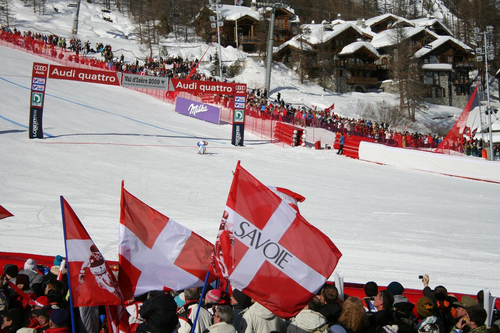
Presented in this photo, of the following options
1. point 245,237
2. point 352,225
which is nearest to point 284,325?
point 245,237

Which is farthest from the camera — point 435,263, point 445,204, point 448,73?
point 448,73

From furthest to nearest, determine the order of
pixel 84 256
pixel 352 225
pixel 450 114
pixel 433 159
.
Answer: pixel 450 114, pixel 433 159, pixel 352 225, pixel 84 256

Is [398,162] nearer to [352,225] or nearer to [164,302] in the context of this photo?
[352,225]

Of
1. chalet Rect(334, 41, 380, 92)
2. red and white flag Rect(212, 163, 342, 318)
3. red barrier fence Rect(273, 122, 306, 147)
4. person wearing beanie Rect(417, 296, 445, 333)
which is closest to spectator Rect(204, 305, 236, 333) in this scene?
red and white flag Rect(212, 163, 342, 318)

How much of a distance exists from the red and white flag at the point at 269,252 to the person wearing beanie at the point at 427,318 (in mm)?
1079

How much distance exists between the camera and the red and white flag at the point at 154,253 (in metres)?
4.55

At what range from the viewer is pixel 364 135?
102 feet

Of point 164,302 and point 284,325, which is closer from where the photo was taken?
point 164,302

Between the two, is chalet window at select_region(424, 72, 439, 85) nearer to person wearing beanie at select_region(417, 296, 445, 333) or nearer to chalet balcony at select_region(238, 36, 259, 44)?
chalet balcony at select_region(238, 36, 259, 44)

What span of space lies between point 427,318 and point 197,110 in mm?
27746

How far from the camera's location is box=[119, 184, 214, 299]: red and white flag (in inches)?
179

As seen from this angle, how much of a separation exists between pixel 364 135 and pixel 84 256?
2803 centimetres

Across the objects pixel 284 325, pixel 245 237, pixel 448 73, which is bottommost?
pixel 284 325

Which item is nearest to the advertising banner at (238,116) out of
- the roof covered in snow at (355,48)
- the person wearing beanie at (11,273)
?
the person wearing beanie at (11,273)
